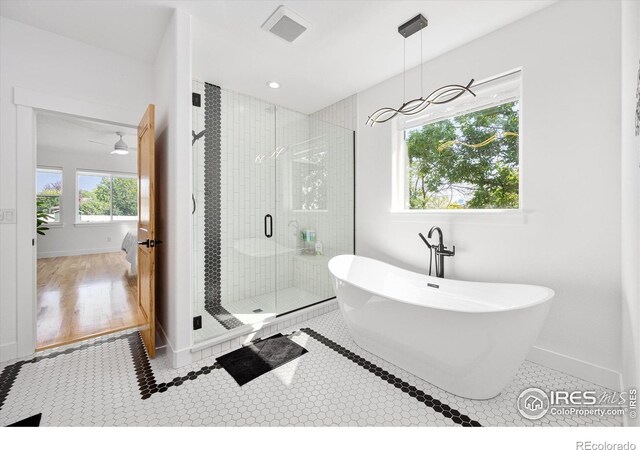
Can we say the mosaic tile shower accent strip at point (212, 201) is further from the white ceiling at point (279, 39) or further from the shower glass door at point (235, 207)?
the white ceiling at point (279, 39)

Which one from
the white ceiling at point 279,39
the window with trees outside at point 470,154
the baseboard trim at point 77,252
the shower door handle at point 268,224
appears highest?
the white ceiling at point 279,39

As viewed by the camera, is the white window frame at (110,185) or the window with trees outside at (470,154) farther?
the white window frame at (110,185)

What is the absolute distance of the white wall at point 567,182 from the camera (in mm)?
1685

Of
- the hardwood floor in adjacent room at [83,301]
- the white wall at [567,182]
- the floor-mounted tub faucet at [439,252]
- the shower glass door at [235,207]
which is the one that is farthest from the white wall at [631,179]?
the hardwood floor in adjacent room at [83,301]

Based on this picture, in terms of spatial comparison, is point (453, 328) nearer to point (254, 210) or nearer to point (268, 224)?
point (268, 224)

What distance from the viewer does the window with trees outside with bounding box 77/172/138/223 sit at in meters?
6.59

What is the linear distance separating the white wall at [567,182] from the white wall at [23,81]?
329cm

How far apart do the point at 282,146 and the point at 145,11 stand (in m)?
1.48

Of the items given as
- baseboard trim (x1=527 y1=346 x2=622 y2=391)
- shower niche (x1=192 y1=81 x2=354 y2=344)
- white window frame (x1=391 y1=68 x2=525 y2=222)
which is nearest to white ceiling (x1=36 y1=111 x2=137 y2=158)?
shower niche (x1=192 y1=81 x2=354 y2=344)

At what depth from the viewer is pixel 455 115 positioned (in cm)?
251

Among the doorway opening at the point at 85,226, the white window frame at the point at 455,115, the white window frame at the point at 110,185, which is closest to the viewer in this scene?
the white window frame at the point at 455,115

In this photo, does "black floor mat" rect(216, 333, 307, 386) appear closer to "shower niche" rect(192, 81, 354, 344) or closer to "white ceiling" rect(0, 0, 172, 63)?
"shower niche" rect(192, 81, 354, 344)
